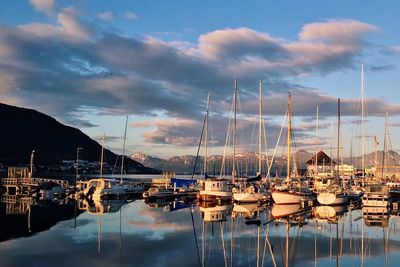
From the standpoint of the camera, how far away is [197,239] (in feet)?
105

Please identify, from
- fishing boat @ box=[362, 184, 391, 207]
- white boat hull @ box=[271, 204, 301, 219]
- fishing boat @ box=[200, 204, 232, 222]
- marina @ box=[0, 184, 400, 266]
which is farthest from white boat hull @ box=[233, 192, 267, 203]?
fishing boat @ box=[362, 184, 391, 207]

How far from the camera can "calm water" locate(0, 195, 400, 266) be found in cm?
2431

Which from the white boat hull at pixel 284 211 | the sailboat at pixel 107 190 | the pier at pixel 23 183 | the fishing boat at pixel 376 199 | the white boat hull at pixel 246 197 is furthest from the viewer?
the pier at pixel 23 183

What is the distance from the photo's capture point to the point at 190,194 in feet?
253

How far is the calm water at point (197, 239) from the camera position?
957 inches

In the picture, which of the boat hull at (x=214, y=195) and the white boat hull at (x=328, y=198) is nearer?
the white boat hull at (x=328, y=198)

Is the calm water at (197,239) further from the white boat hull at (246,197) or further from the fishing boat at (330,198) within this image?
the white boat hull at (246,197)

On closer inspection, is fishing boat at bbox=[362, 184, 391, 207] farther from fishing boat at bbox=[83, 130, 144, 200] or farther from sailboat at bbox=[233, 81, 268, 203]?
fishing boat at bbox=[83, 130, 144, 200]

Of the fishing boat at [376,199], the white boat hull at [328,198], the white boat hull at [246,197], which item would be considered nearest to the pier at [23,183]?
the white boat hull at [246,197]

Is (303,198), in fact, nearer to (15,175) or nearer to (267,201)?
(267,201)

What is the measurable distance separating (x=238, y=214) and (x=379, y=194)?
20.4 meters

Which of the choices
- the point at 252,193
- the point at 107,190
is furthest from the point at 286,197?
the point at 107,190

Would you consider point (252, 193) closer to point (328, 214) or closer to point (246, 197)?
point (246, 197)

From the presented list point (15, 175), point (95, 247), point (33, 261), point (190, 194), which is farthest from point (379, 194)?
point (15, 175)
